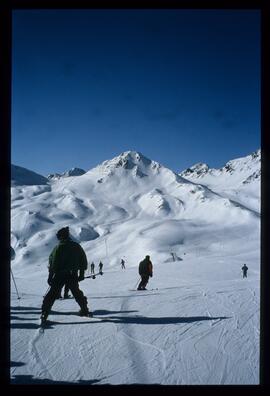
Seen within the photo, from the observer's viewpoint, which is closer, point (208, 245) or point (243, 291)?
point (243, 291)

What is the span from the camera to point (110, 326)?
A: 5930 millimetres

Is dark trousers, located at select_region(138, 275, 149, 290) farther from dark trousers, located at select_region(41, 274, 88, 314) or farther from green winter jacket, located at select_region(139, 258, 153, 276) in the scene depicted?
dark trousers, located at select_region(41, 274, 88, 314)

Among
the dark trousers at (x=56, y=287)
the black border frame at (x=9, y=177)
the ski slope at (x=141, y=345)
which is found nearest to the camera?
the black border frame at (x=9, y=177)

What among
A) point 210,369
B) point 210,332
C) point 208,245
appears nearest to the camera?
point 210,369

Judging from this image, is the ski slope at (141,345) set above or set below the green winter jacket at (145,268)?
below

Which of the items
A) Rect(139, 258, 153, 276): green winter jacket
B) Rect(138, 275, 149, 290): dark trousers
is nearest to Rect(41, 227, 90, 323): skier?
Rect(138, 275, 149, 290): dark trousers

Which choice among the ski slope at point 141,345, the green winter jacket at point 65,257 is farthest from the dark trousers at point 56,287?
the ski slope at point 141,345

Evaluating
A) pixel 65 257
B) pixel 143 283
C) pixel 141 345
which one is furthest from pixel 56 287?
pixel 143 283

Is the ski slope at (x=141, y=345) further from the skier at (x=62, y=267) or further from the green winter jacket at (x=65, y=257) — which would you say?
the green winter jacket at (x=65, y=257)

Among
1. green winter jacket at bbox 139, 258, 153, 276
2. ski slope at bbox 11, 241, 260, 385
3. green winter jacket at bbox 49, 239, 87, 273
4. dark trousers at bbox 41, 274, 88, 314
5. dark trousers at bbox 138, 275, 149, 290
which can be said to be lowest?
dark trousers at bbox 138, 275, 149, 290
